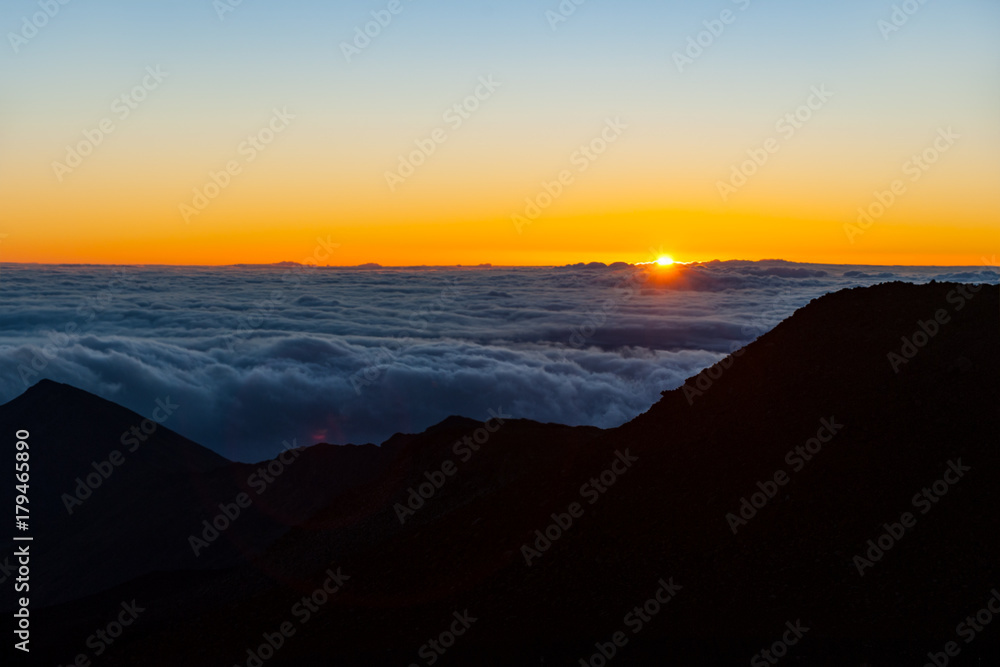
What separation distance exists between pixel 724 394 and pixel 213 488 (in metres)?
23.3
